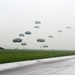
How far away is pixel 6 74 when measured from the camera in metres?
16.4

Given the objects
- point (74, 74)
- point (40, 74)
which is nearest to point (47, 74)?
point (40, 74)

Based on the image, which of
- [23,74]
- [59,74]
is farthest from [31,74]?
[59,74]

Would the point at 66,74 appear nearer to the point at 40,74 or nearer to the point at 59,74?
the point at 59,74

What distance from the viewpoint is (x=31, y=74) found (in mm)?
16531

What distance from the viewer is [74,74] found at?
17172 millimetres

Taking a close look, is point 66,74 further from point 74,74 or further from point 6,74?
point 6,74

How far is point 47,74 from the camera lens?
55.1 ft

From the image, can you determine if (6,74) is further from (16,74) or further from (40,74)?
(40,74)

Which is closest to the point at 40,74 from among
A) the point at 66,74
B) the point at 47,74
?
the point at 47,74

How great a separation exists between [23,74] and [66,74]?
2546mm

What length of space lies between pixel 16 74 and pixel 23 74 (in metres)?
0.40

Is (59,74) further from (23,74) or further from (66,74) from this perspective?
(23,74)

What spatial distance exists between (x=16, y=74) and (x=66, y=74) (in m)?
2.95

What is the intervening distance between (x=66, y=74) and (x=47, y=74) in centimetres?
113
